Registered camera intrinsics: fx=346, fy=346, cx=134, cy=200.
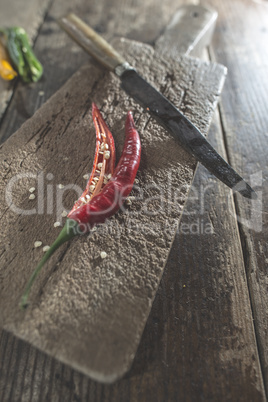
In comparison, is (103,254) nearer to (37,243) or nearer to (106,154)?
(37,243)

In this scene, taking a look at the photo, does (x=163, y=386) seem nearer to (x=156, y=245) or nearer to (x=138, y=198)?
(x=156, y=245)

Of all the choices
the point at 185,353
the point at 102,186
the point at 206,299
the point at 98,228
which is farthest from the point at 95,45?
the point at 185,353

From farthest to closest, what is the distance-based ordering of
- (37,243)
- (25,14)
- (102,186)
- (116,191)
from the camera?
(25,14) < (102,186) < (116,191) < (37,243)

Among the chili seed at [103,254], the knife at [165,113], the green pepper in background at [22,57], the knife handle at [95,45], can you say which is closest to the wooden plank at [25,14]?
the green pepper in background at [22,57]

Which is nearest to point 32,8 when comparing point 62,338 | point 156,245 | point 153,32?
point 153,32

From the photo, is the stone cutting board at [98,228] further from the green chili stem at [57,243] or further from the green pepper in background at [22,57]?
the green pepper in background at [22,57]

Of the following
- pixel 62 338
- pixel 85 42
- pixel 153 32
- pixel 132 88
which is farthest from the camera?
pixel 153 32
